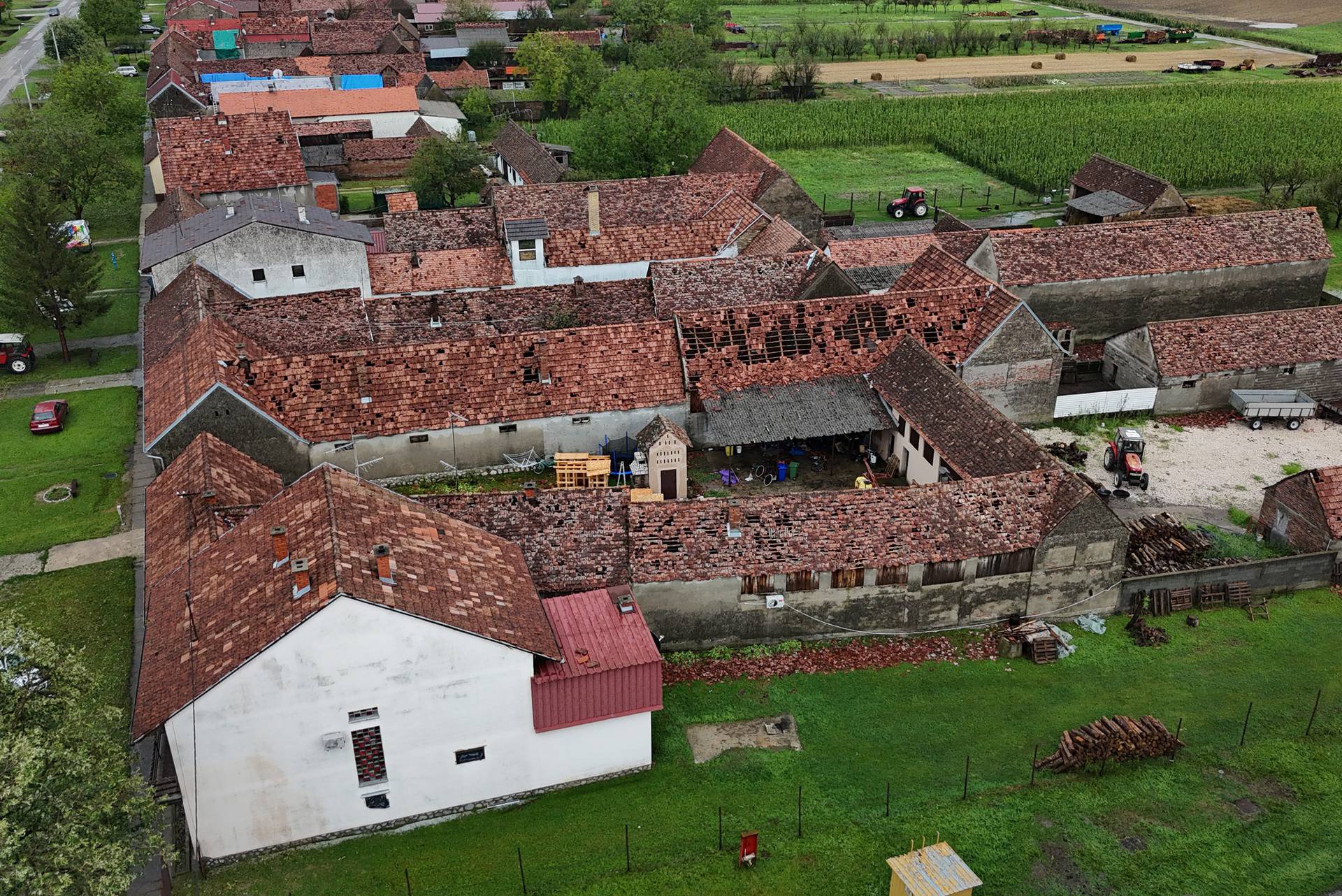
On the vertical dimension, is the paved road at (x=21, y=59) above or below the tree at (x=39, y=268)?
above

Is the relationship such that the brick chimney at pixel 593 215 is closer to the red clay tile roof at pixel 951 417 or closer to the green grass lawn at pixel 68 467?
the red clay tile roof at pixel 951 417

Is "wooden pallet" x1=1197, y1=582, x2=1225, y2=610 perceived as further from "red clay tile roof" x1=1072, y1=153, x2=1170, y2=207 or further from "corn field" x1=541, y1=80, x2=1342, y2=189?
"corn field" x1=541, y1=80, x2=1342, y2=189

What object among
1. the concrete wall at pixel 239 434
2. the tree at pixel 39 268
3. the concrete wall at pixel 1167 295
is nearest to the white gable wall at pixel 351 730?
the concrete wall at pixel 239 434

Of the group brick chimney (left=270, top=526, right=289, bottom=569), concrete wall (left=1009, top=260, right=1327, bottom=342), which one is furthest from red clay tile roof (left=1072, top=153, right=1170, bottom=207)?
brick chimney (left=270, top=526, right=289, bottom=569)

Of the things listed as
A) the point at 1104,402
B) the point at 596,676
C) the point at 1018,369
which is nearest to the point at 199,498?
the point at 596,676

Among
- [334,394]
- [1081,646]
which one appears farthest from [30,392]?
[1081,646]

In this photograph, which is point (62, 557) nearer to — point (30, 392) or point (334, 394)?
point (334, 394)
